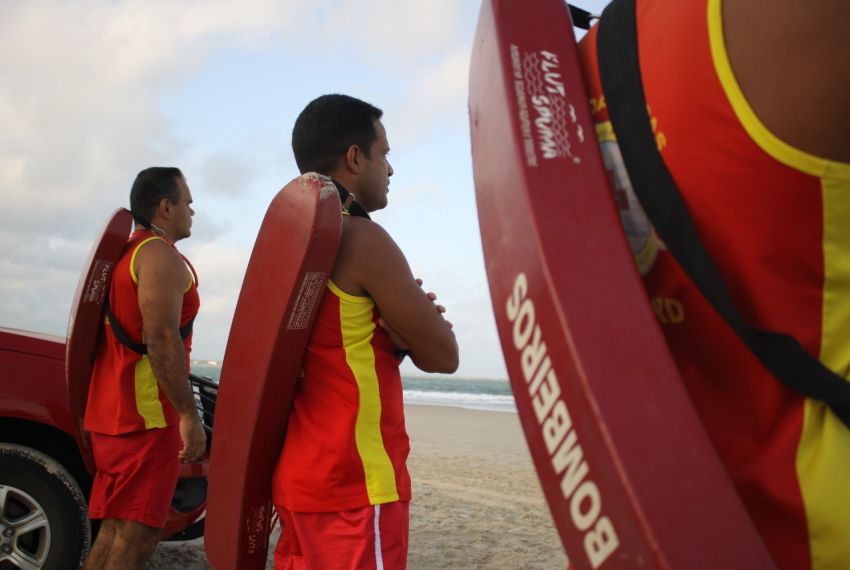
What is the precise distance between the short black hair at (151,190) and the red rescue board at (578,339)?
321 cm

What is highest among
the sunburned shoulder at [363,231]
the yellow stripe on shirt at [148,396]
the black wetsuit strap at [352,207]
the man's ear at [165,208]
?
the man's ear at [165,208]

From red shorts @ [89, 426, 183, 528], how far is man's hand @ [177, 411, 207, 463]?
0.41 feet

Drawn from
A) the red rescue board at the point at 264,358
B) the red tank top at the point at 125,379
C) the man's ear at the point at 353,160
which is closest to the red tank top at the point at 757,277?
the red rescue board at the point at 264,358

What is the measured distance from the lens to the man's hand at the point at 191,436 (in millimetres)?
3426

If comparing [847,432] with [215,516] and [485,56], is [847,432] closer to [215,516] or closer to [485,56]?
[485,56]

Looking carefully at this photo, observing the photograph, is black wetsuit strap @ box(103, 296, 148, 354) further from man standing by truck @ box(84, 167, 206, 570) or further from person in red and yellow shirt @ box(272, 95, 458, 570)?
person in red and yellow shirt @ box(272, 95, 458, 570)

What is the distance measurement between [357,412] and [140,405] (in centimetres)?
175

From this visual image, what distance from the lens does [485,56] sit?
1.14m

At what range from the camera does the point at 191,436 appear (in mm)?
3436

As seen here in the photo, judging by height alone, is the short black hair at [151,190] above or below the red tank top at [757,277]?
above

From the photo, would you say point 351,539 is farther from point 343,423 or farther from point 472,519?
point 472,519

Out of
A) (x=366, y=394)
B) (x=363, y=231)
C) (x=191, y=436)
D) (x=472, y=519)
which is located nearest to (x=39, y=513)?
(x=191, y=436)

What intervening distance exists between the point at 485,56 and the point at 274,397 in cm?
122

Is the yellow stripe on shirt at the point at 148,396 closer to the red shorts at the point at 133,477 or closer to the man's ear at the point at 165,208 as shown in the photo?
the red shorts at the point at 133,477
